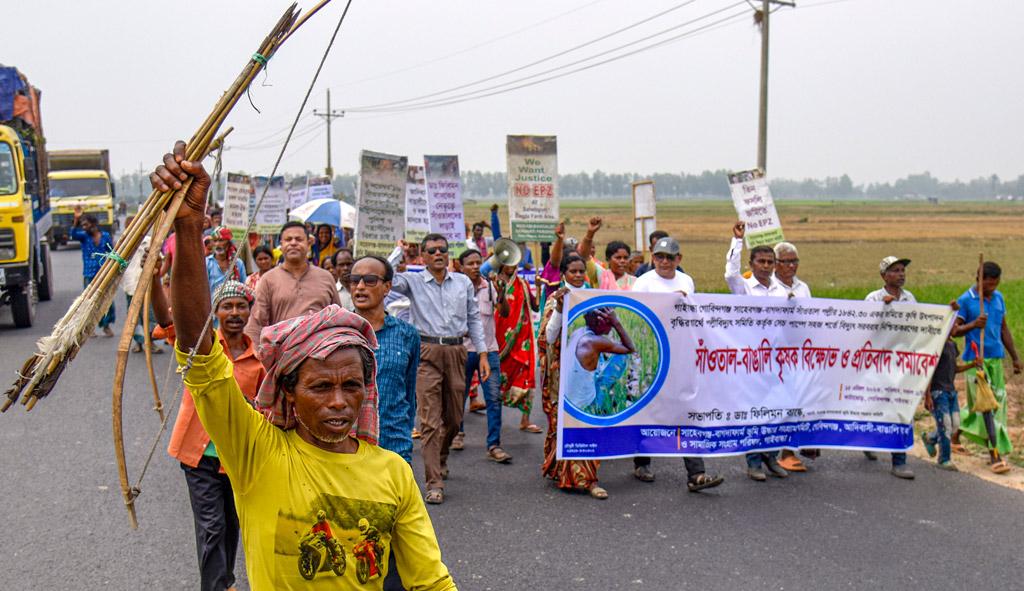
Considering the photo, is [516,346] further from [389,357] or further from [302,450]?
[302,450]

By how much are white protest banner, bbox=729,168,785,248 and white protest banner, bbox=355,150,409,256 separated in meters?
3.59

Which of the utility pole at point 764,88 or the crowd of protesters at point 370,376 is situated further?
the utility pole at point 764,88

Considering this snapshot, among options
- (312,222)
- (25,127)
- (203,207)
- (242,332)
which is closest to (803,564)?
(242,332)

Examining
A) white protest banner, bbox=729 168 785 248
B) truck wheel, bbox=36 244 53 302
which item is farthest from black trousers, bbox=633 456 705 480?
truck wheel, bbox=36 244 53 302

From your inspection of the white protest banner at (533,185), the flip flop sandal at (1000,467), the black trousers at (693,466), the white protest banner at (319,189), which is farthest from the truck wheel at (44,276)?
the flip flop sandal at (1000,467)

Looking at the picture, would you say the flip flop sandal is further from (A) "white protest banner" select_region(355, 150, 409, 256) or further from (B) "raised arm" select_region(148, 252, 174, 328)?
(B) "raised arm" select_region(148, 252, 174, 328)

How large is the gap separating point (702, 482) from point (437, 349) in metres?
2.07

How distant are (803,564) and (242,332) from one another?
3.25m

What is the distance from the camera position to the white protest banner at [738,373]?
6938 mm

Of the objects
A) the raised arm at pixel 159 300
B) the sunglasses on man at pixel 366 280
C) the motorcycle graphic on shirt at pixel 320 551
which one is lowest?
the motorcycle graphic on shirt at pixel 320 551

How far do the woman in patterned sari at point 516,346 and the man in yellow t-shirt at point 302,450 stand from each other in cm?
602

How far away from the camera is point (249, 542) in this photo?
226cm

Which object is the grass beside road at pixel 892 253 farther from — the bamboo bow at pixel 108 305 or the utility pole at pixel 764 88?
the bamboo bow at pixel 108 305

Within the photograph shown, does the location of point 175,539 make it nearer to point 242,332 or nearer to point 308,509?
point 242,332
